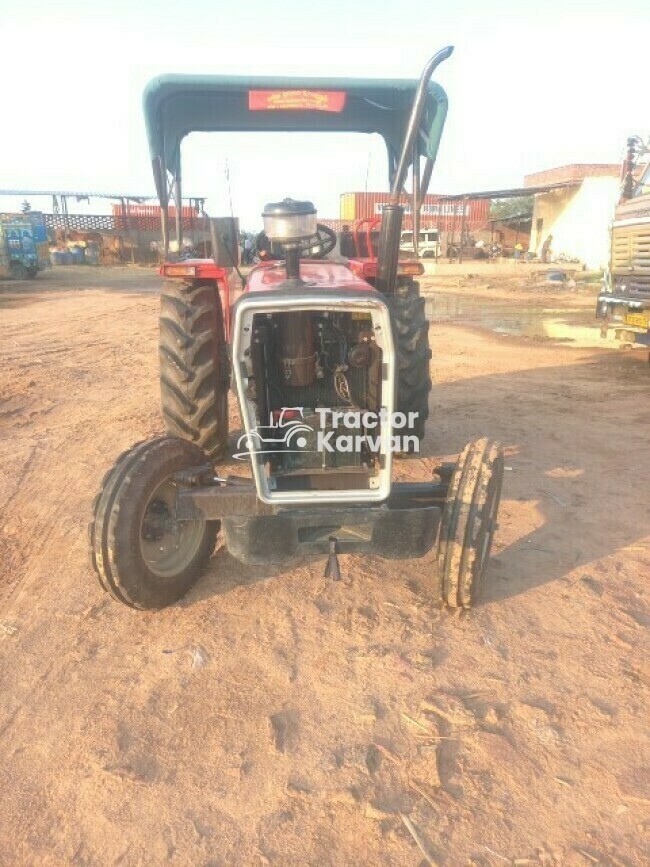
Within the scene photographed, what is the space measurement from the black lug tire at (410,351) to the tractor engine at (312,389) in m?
1.44

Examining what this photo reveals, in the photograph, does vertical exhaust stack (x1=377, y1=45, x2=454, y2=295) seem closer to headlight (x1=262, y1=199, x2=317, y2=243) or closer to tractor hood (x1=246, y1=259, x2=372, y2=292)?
tractor hood (x1=246, y1=259, x2=372, y2=292)

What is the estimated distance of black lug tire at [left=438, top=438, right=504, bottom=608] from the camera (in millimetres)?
2834

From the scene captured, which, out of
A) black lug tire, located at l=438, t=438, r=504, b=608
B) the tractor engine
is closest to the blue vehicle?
the tractor engine

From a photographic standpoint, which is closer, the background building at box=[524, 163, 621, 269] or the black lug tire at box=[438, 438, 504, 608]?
the black lug tire at box=[438, 438, 504, 608]

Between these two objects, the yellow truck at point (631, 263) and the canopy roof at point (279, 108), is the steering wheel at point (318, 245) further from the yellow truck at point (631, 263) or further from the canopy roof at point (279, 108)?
the yellow truck at point (631, 263)

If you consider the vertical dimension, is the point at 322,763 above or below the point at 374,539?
below

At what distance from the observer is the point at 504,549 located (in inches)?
143

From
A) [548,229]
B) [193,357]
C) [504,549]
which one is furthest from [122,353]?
[548,229]

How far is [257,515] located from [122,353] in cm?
745

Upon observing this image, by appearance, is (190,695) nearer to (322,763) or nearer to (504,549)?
(322,763)

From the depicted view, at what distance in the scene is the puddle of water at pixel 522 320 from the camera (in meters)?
11.0

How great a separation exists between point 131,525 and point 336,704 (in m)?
1.16

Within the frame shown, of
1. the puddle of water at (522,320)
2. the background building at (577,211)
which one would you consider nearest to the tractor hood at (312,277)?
the puddle of water at (522,320)

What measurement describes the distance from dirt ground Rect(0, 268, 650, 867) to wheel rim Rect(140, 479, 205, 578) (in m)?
0.21
